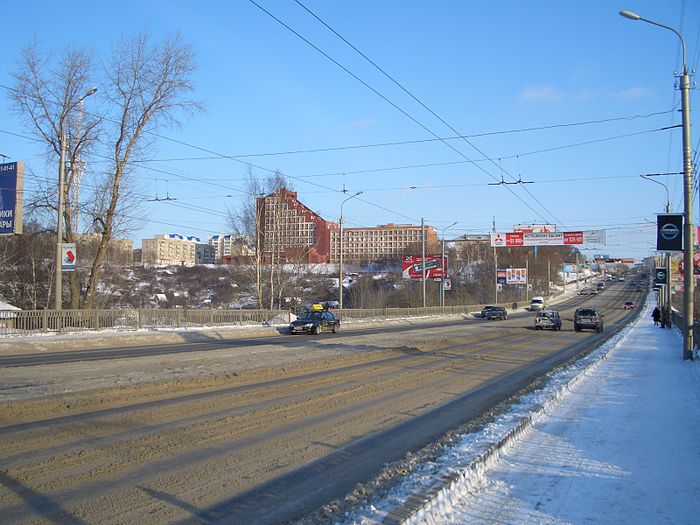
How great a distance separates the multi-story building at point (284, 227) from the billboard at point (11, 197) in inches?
917

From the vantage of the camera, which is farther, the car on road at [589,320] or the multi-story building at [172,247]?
the multi-story building at [172,247]

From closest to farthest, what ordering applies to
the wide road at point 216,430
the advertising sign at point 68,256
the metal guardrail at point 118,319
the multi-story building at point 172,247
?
the wide road at point 216,430 < the metal guardrail at point 118,319 < the advertising sign at point 68,256 < the multi-story building at point 172,247

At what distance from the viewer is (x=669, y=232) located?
20109 mm

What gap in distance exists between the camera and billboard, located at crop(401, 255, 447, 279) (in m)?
72.9

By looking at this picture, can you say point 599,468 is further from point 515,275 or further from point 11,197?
point 515,275

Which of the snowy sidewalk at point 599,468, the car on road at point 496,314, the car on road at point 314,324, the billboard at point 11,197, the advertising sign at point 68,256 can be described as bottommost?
the car on road at point 496,314

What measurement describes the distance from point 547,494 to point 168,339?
2755cm

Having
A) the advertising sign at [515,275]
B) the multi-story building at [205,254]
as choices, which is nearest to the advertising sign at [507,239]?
the advertising sign at [515,275]

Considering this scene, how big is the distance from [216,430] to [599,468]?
5.52 metres

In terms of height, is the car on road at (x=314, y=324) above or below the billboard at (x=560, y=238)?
below

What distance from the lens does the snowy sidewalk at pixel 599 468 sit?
555 centimetres

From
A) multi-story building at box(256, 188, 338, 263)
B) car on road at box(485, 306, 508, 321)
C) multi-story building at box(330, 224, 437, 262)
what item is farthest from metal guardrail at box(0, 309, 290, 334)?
multi-story building at box(330, 224, 437, 262)

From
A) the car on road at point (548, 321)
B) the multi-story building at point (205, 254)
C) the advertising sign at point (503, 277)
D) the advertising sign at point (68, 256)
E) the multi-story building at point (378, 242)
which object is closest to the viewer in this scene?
the advertising sign at point (68, 256)

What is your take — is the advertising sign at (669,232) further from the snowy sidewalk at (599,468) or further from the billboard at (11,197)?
the billboard at (11,197)
